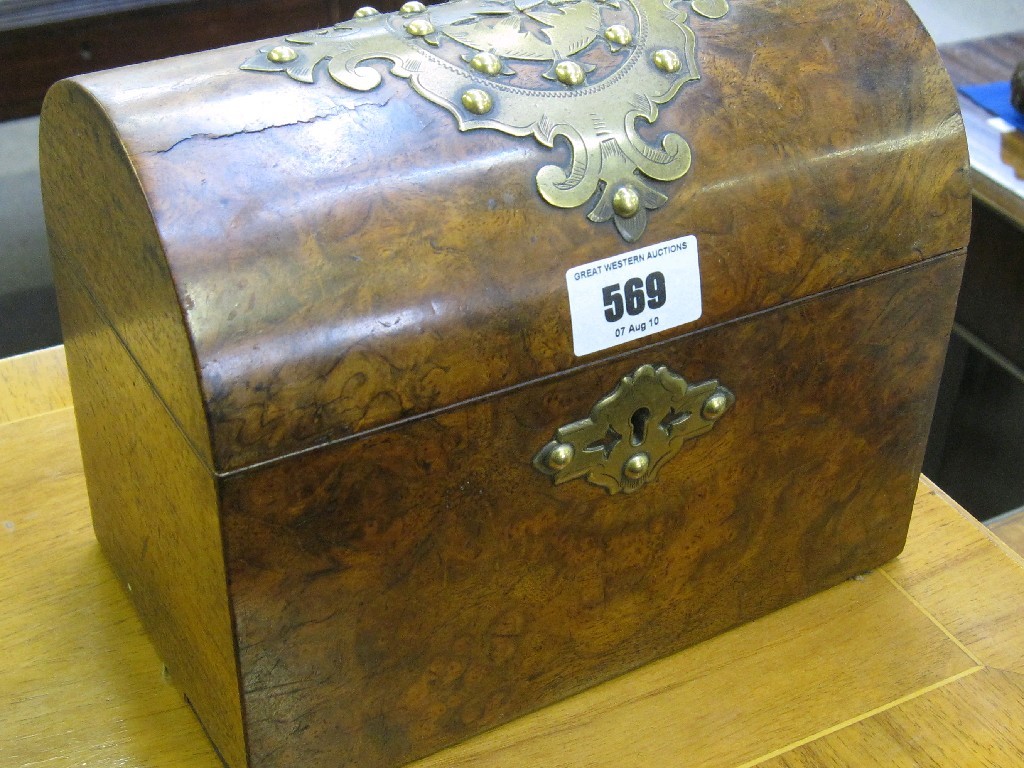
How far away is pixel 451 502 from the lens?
3.38 feet

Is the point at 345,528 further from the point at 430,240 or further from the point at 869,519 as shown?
the point at 869,519

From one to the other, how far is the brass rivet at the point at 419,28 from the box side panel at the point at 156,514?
0.37 m

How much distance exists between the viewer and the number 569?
1031 mm

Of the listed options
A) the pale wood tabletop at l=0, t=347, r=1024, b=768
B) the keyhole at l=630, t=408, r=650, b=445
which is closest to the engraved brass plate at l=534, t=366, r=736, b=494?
the keyhole at l=630, t=408, r=650, b=445

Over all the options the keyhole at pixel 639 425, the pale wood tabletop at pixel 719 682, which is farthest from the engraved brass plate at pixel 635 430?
the pale wood tabletop at pixel 719 682

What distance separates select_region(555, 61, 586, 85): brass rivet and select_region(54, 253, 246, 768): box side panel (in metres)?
0.43

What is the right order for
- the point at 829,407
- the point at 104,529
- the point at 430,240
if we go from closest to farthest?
the point at 430,240, the point at 829,407, the point at 104,529

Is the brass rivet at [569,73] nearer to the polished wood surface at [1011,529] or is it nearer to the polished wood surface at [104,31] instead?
the polished wood surface at [1011,529]

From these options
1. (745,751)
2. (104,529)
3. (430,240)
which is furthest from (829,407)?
(104,529)

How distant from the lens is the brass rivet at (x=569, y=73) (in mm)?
1068

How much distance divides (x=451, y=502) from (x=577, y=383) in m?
0.14

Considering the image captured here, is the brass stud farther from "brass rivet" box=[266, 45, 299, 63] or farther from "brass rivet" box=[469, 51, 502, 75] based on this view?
"brass rivet" box=[266, 45, 299, 63]

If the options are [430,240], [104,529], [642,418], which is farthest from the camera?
[104,529]

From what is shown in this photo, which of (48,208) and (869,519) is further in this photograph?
(869,519)
